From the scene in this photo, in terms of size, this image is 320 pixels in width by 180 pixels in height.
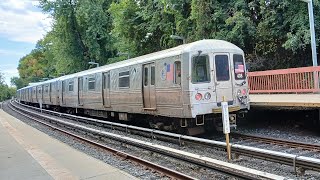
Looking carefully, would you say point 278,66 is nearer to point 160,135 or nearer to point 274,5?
point 274,5

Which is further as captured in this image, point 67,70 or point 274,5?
point 67,70

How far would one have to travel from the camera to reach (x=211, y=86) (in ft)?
40.1

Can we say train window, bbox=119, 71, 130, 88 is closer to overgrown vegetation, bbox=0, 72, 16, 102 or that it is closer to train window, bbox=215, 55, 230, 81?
train window, bbox=215, 55, 230, 81

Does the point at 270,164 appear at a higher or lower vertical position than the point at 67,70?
lower

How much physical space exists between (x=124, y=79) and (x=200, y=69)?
5.10m

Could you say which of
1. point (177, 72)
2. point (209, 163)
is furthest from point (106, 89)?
point (209, 163)

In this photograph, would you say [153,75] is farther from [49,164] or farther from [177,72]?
[49,164]

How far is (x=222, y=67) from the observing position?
12523 millimetres

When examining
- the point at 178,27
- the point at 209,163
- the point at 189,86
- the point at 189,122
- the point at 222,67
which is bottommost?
the point at 209,163

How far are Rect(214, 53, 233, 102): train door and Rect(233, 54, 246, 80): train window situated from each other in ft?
0.98

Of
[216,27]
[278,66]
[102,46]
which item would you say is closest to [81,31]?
[102,46]

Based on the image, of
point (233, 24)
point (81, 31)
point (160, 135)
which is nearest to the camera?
point (160, 135)

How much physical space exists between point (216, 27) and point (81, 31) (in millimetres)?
27352

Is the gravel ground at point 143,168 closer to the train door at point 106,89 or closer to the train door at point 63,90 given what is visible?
the train door at point 106,89
